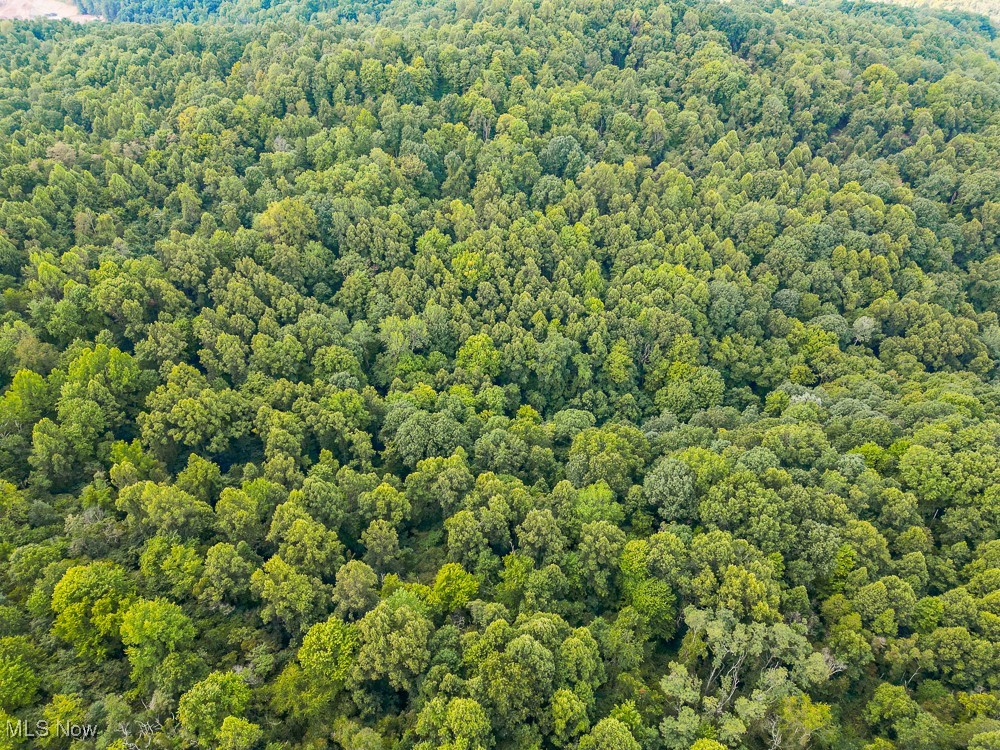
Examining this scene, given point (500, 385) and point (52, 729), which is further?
point (500, 385)

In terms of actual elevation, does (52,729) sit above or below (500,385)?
below

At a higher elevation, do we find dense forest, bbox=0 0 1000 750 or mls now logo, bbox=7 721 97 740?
dense forest, bbox=0 0 1000 750

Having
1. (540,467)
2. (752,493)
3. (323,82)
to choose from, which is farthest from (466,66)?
(752,493)

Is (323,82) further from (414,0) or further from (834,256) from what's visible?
(834,256)

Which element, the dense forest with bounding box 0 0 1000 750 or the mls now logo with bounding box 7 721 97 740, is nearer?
the mls now logo with bounding box 7 721 97 740
